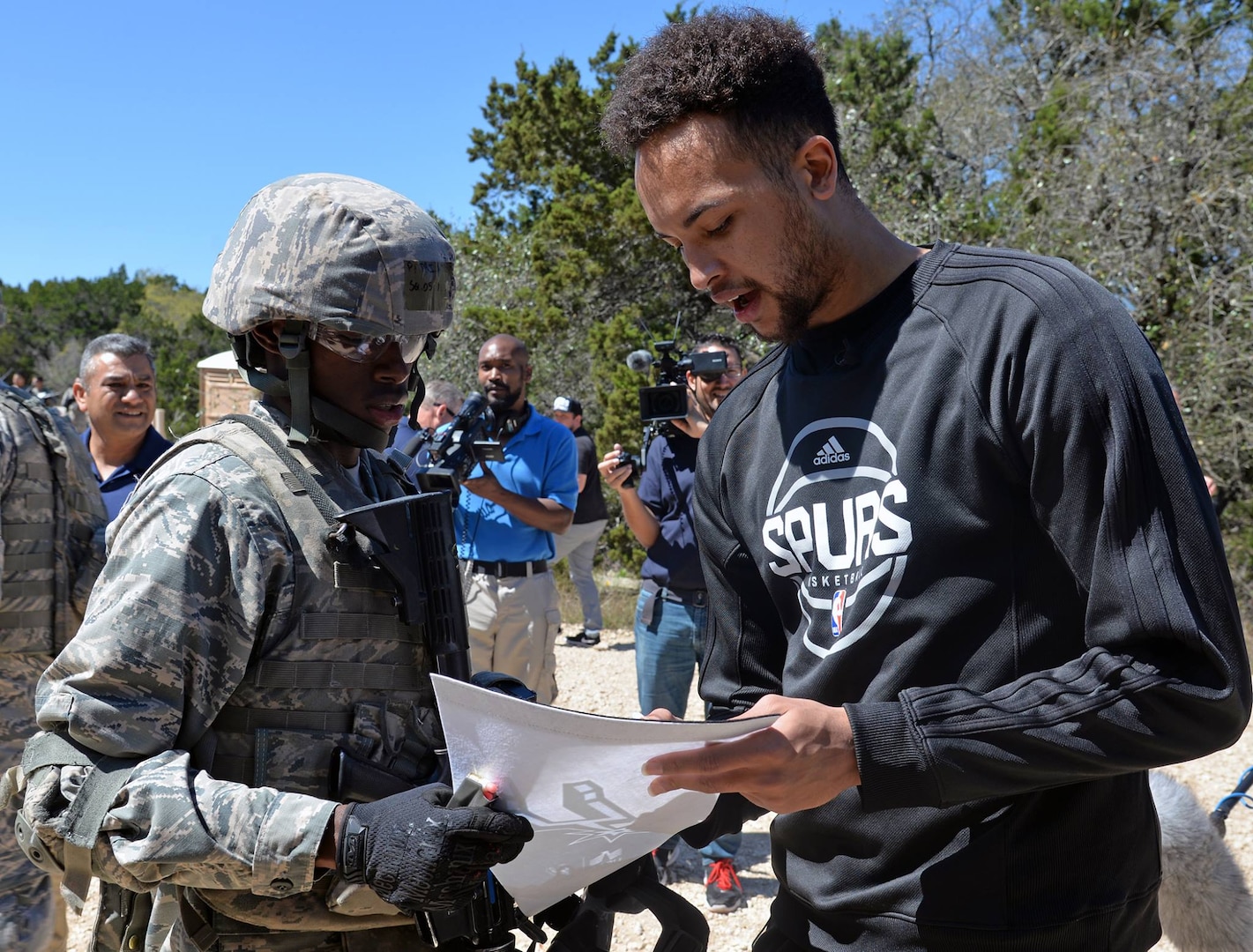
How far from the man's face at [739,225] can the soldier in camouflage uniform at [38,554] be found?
2522 millimetres

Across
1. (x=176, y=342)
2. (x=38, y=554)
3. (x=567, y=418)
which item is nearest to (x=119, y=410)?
(x=38, y=554)

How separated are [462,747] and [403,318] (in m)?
0.93

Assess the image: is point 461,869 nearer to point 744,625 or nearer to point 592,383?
point 744,625

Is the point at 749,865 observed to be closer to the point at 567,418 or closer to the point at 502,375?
the point at 502,375

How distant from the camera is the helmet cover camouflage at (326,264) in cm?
199

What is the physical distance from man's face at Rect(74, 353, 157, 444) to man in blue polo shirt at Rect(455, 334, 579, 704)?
66.2 inches

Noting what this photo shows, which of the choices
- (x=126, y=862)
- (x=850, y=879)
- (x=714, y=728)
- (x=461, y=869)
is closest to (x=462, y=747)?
(x=461, y=869)

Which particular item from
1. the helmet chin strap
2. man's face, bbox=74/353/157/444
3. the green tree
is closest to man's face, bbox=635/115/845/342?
the helmet chin strap

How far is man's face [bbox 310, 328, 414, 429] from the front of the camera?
2049 millimetres

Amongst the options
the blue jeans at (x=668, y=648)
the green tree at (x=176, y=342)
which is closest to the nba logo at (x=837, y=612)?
the blue jeans at (x=668, y=648)

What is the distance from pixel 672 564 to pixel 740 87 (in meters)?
3.80

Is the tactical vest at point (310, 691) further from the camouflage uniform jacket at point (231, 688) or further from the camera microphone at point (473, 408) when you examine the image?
the camera microphone at point (473, 408)

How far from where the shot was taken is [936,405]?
162 centimetres

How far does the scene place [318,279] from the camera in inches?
78.2
